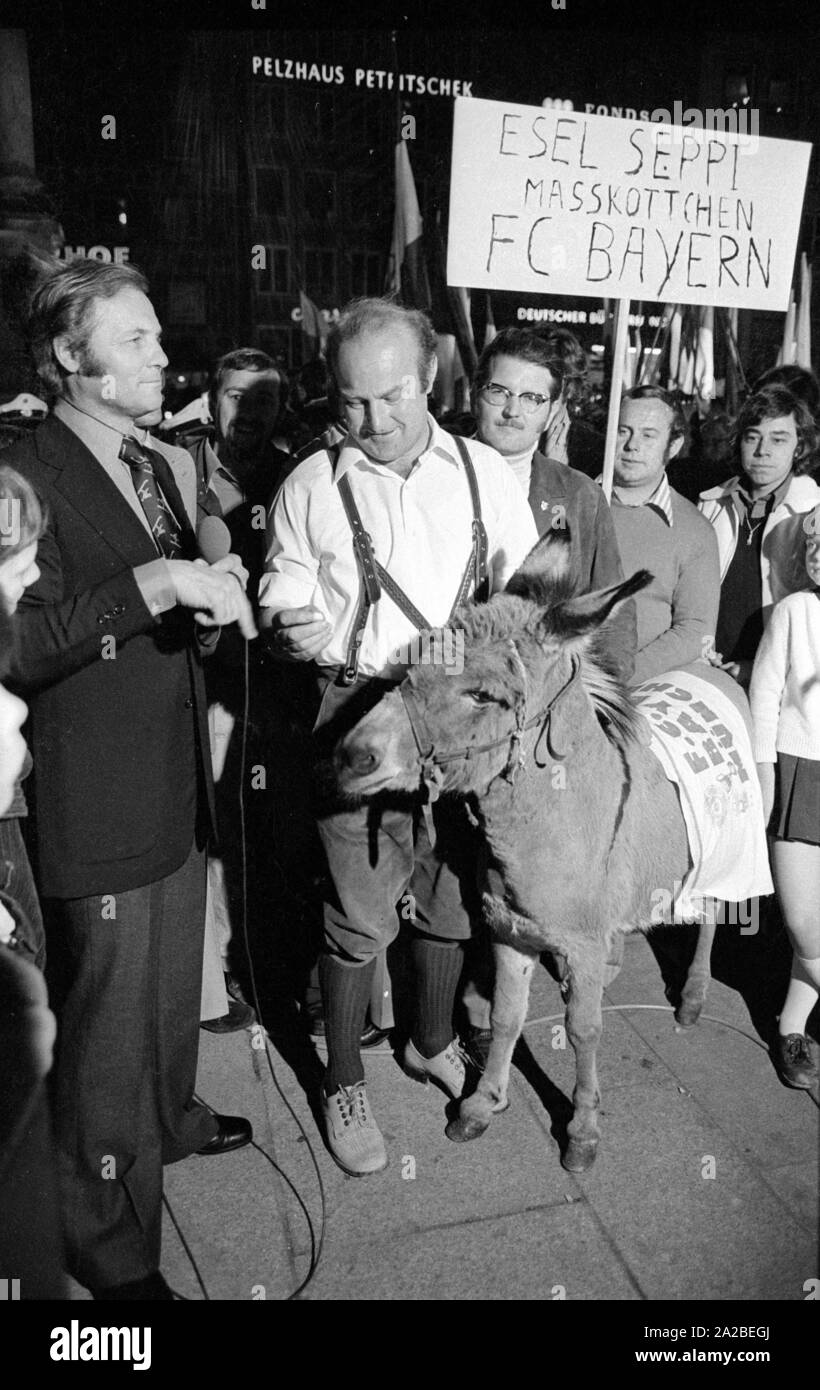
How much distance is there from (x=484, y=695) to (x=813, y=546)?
165cm

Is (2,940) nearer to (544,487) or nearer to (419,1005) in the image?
(419,1005)

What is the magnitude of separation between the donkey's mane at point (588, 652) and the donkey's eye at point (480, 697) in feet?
0.51

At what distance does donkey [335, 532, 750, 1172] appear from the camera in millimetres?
2357

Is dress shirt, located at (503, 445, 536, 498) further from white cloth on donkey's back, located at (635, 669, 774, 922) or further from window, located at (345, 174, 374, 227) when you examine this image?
window, located at (345, 174, 374, 227)

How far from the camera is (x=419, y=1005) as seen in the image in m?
3.34

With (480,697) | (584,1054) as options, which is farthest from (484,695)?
(584,1054)

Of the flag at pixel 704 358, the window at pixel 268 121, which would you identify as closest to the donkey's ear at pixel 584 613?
the flag at pixel 704 358

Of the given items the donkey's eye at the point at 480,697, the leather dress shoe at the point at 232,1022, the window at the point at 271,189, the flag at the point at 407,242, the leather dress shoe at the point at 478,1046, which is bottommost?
the leather dress shoe at the point at 232,1022

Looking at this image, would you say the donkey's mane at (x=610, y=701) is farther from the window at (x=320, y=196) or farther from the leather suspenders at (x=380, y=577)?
the window at (x=320, y=196)

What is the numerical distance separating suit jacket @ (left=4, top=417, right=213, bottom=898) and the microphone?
0.28 feet

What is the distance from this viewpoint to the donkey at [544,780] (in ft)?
7.73

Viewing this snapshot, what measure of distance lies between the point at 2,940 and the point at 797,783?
9.21 ft

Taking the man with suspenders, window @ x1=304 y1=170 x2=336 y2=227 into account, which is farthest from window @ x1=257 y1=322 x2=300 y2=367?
the man with suspenders

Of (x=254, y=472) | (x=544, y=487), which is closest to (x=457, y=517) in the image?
(x=544, y=487)
